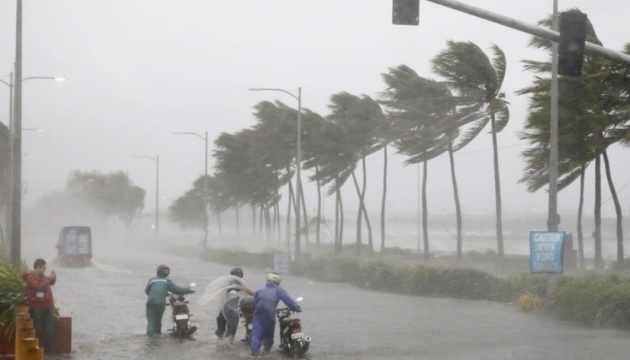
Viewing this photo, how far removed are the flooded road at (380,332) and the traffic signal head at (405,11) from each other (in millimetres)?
5876

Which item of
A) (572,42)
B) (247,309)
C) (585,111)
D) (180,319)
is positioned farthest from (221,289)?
(585,111)

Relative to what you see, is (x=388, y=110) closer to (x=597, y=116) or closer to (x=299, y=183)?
(x=299, y=183)

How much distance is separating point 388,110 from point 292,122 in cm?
1494

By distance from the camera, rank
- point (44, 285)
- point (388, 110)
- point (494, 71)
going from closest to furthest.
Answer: point (44, 285) → point (494, 71) → point (388, 110)

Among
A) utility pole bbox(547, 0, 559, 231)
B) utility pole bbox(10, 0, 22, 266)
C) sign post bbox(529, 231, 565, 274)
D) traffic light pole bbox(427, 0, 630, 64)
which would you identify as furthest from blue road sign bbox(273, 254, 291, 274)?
traffic light pole bbox(427, 0, 630, 64)

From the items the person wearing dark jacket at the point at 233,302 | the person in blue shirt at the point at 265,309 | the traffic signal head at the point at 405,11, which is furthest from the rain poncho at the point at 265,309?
the traffic signal head at the point at 405,11

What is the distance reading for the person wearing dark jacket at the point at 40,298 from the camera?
16.7 meters

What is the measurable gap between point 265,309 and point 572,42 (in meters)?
6.59

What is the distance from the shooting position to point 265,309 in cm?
1719

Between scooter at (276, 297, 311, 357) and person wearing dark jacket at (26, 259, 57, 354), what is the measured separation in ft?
12.2

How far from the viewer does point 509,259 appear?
50219 mm

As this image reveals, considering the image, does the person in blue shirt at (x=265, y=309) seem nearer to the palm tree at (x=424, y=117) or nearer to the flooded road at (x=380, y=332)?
the flooded road at (x=380, y=332)

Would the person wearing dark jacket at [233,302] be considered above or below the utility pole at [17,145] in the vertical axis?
below

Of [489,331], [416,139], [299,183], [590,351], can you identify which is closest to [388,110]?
[416,139]
